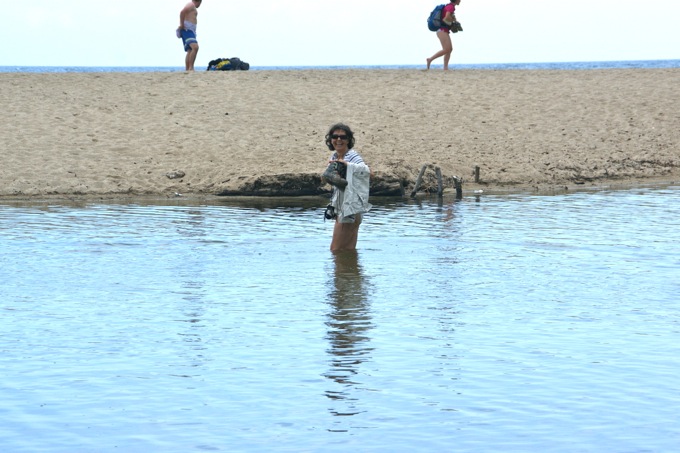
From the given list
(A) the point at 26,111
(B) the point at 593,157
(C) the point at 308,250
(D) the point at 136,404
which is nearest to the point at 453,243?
(C) the point at 308,250

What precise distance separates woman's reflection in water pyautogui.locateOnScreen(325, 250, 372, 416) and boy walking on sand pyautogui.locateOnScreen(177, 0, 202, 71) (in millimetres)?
13775

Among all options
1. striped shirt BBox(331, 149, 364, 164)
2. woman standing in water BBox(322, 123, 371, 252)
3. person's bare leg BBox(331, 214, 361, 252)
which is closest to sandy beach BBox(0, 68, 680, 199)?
person's bare leg BBox(331, 214, 361, 252)

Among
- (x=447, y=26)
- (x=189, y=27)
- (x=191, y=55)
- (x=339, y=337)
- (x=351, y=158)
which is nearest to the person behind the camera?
(x=339, y=337)

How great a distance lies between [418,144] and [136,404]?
16302 millimetres

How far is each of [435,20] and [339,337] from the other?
1867 centimetres

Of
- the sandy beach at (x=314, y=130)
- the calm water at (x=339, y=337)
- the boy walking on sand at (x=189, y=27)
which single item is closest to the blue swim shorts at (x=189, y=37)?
the boy walking on sand at (x=189, y=27)

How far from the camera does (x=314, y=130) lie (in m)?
23.5

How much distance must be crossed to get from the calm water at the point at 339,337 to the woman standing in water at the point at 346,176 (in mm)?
544

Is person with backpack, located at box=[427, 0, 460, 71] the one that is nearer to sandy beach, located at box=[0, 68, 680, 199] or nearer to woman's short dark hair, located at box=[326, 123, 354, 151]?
sandy beach, located at box=[0, 68, 680, 199]

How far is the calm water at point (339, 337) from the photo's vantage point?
6551 mm

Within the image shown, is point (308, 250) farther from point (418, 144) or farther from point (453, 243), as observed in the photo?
point (418, 144)

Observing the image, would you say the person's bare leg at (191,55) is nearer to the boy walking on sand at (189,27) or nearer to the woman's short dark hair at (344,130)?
the boy walking on sand at (189,27)

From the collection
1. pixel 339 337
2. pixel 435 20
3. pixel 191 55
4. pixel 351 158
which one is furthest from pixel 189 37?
pixel 339 337

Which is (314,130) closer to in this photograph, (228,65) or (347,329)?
(228,65)
